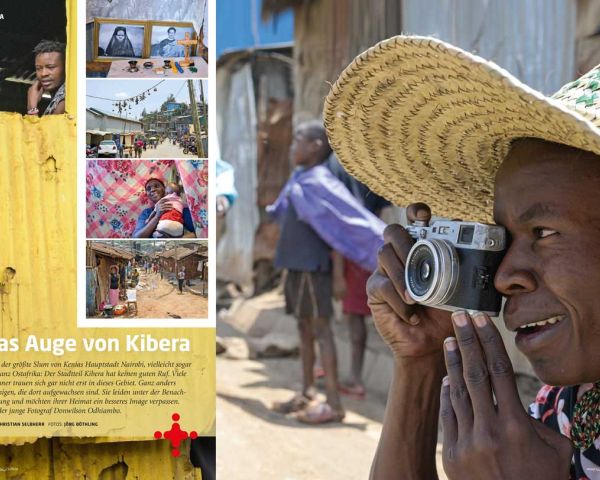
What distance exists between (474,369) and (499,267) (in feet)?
0.70

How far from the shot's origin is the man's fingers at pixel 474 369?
135cm

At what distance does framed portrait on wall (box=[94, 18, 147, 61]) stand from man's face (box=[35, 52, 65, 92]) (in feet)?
0.22

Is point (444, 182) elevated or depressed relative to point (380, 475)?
elevated

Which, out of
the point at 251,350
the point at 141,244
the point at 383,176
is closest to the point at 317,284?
the point at 251,350

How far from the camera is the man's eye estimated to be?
1.41m

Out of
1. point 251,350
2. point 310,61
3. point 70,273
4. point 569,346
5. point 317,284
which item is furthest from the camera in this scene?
point 310,61

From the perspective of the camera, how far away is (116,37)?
152 centimetres

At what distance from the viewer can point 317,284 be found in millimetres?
5512

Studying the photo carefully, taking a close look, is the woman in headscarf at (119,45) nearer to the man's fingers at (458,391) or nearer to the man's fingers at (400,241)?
the man's fingers at (400,241)

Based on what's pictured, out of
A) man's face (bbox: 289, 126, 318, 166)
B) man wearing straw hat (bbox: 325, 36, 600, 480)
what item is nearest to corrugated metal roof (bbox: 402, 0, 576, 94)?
man's face (bbox: 289, 126, 318, 166)

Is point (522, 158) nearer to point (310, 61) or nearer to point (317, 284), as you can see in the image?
point (317, 284)

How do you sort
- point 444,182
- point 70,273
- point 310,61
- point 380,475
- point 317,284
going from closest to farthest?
point 70,273 → point 380,475 → point 444,182 → point 317,284 → point 310,61

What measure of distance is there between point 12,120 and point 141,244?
0.32 metres

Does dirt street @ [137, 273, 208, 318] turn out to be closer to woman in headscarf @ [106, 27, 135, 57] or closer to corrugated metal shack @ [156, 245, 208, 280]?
corrugated metal shack @ [156, 245, 208, 280]
